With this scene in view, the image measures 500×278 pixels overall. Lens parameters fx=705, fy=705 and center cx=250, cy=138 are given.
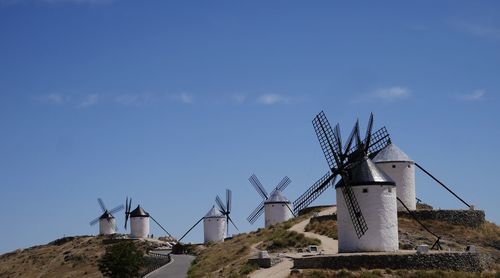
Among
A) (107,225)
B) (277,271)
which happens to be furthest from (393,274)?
(107,225)

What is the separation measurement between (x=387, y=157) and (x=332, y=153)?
11991 mm

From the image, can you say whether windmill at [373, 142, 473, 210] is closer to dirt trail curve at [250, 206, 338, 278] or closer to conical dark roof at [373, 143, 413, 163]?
conical dark roof at [373, 143, 413, 163]

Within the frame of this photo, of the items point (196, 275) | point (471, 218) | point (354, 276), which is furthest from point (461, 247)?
point (196, 275)

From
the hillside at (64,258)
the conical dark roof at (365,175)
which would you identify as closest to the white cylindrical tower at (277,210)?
the hillside at (64,258)

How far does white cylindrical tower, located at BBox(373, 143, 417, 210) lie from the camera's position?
4566 cm

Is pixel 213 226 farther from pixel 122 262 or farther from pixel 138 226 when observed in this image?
pixel 122 262

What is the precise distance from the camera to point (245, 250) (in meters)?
45.0

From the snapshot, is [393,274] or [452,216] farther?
[452,216]

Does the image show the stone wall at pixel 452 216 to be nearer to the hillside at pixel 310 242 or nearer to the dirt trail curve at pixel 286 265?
the hillside at pixel 310 242

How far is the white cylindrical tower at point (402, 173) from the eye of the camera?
1797 inches

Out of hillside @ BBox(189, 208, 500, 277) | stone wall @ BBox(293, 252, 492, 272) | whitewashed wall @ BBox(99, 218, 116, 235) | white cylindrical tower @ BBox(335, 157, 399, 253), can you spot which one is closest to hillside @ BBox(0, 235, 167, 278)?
whitewashed wall @ BBox(99, 218, 116, 235)

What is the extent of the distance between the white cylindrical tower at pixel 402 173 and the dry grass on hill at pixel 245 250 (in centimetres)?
753

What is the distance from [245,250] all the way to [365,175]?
14.1 metres

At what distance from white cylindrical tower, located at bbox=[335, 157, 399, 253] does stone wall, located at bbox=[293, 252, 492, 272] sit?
2794 millimetres
